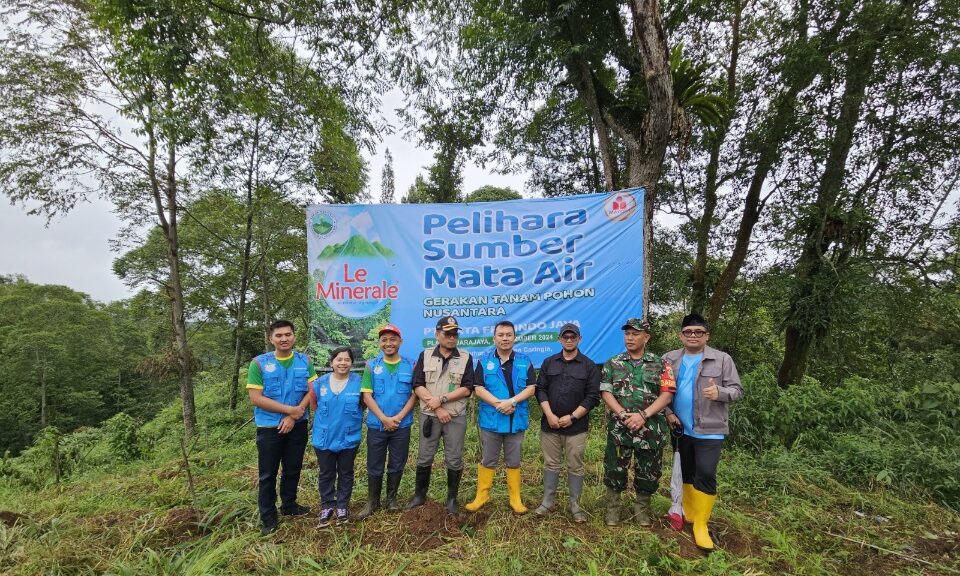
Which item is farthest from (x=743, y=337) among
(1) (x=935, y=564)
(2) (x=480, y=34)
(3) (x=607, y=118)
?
(2) (x=480, y=34)

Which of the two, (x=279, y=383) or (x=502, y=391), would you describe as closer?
(x=279, y=383)

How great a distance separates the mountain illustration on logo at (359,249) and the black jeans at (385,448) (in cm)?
192

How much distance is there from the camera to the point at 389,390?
3105 millimetres

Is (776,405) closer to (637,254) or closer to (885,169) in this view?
(637,254)

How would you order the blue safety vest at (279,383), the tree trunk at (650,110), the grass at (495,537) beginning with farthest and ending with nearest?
the tree trunk at (650,110)
the blue safety vest at (279,383)
the grass at (495,537)

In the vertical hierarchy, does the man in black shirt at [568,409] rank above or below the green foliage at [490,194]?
below

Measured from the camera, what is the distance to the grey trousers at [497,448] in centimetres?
311

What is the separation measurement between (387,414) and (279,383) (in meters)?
0.86

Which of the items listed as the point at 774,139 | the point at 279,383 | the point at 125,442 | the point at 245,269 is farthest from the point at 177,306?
the point at 774,139

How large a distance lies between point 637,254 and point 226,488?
4.71 metres

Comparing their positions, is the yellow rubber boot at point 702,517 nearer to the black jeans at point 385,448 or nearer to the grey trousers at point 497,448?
the grey trousers at point 497,448

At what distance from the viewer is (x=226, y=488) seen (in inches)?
143

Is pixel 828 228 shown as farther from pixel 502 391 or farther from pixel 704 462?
pixel 502 391

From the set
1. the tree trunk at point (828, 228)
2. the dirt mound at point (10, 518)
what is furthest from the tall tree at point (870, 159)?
the dirt mound at point (10, 518)
